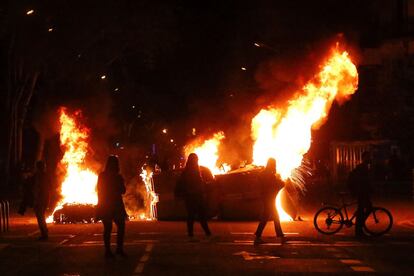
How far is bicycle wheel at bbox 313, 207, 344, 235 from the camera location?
66.3 feet

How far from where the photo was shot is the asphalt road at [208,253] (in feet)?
45.6

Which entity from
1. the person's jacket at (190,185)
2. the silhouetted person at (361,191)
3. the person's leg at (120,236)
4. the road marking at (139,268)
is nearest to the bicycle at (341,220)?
the silhouetted person at (361,191)

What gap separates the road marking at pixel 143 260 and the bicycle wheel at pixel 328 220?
449cm

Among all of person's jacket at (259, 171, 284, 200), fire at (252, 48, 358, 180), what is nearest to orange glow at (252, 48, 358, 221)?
fire at (252, 48, 358, 180)

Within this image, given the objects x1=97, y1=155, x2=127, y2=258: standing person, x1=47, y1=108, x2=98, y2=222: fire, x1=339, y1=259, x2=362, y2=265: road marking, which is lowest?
x1=339, y1=259, x2=362, y2=265: road marking

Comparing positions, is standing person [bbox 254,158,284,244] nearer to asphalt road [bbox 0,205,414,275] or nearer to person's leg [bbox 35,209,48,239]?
asphalt road [bbox 0,205,414,275]

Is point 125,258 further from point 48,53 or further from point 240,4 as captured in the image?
point 240,4

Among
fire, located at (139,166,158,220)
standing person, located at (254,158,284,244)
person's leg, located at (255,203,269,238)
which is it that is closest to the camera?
person's leg, located at (255,203,269,238)

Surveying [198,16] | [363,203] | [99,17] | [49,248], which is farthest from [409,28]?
[49,248]

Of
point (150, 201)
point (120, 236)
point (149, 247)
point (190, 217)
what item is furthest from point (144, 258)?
point (150, 201)

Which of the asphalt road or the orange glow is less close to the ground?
the orange glow

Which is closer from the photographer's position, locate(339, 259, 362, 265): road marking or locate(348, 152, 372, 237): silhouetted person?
locate(339, 259, 362, 265): road marking

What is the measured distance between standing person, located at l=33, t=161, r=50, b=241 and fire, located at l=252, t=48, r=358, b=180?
9.02 m

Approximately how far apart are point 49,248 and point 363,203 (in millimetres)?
6759
